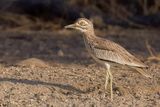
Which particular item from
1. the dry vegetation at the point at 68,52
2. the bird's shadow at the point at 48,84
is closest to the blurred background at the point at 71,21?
the dry vegetation at the point at 68,52

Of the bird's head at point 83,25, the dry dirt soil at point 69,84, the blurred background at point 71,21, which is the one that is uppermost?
the blurred background at point 71,21

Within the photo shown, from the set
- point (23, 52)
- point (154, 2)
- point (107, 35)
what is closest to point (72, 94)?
point (23, 52)

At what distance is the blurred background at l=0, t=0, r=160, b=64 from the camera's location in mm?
17312

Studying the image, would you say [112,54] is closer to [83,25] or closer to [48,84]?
[83,25]

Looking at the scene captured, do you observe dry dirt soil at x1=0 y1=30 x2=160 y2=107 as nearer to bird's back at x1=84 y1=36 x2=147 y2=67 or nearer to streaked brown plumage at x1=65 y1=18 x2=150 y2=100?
streaked brown plumage at x1=65 y1=18 x2=150 y2=100

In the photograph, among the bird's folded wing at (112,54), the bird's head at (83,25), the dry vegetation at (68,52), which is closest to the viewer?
the bird's folded wing at (112,54)

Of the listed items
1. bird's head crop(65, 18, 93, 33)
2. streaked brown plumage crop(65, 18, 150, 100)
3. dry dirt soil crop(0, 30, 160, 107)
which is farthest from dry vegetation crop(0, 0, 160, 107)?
bird's head crop(65, 18, 93, 33)

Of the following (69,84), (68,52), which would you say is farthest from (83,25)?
(68,52)

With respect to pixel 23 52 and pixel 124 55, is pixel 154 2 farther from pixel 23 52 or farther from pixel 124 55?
pixel 124 55

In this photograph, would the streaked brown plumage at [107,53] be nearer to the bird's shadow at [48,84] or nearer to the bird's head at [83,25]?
the bird's head at [83,25]

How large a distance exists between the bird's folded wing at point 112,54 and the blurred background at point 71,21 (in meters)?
6.64

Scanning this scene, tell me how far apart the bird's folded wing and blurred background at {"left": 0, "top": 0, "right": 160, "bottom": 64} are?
6.64 metres

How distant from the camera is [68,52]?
1560 centimetres

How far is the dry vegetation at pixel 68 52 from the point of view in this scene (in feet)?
31.8
